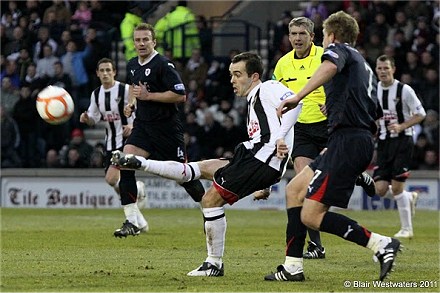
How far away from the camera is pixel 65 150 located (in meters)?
24.0

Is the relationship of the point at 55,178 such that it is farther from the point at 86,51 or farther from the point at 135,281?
the point at 135,281

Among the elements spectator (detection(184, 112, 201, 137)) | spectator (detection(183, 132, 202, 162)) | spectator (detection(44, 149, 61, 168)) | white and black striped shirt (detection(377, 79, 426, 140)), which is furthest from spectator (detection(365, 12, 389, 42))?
white and black striped shirt (detection(377, 79, 426, 140))

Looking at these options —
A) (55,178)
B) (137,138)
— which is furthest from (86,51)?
(137,138)

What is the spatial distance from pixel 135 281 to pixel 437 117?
14.5 m

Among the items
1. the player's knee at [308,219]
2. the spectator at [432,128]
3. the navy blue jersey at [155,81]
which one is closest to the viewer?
the player's knee at [308,219]

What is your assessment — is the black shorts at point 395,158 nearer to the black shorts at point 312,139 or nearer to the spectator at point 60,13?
the black shorts at point 312,139

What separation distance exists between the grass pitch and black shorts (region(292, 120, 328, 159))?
3.84 feet

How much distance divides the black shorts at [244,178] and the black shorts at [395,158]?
245 inches

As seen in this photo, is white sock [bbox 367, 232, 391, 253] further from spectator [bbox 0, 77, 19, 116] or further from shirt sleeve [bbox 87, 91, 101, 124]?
spectator [bbox 0, 77, 19, 116]

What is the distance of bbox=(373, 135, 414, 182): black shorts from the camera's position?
1588cm

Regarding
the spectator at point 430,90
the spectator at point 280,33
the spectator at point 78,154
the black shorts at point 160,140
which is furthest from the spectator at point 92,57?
the black shorts at point 160,140

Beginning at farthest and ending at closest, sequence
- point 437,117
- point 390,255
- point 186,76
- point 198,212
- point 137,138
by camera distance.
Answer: point 186,76, point 437,117, point 198,212, point 137,138, point 390,255

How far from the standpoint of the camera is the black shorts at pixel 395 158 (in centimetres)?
1588

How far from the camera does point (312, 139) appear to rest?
12.4 m
